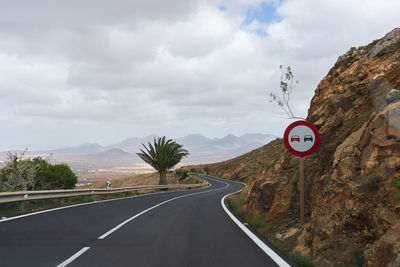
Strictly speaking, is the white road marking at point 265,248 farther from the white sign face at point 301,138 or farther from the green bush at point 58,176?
the green bush at point 58,176

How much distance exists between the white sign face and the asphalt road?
8.42ft

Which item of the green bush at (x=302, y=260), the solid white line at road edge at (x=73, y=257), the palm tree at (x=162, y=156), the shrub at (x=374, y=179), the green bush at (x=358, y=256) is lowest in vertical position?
the green bush at (x=302, y=260)

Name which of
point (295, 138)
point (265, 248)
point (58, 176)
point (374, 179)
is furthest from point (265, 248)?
point (58, 176)

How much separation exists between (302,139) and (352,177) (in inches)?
76.6

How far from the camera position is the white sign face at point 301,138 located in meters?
8.59

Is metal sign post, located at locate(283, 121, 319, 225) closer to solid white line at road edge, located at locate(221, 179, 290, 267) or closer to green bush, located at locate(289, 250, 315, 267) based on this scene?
solid white line at road edge, located at locate(221, 179, 290, 267)

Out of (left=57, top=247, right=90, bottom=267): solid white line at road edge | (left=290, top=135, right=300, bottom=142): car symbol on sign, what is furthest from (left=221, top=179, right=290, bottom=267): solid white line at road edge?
(left=57, top=247, right=90, bottom=267): solid white line at road edge

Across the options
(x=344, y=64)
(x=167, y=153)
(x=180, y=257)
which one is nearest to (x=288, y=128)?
(x=180, y=257)

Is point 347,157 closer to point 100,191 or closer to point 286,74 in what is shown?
Result: point 286,74

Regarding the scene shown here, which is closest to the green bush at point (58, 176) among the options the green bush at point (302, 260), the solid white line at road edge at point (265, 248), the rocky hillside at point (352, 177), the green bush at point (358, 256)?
the rocky hillside at point (352, 177)

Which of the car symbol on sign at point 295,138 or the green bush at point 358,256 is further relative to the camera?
the car symbol on sign at point 295,138

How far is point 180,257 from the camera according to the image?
21.3 feet

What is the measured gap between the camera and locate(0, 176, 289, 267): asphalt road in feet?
20.2

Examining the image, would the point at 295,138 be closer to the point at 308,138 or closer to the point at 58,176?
the point at 308,138
